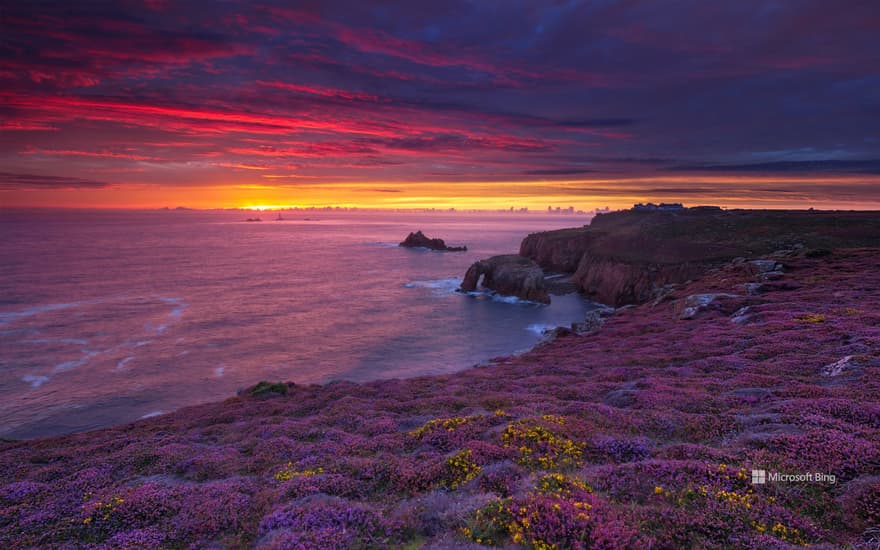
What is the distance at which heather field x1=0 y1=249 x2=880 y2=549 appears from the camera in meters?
6.54

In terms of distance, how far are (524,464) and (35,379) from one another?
153ft

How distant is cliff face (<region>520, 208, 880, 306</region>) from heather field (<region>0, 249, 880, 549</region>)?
4745cm

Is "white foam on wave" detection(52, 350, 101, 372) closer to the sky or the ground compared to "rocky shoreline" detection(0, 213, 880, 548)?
closer to the ground

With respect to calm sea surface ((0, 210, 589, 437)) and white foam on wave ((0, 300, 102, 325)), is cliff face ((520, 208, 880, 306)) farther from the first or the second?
white foam on wave ((0, 300, 102, 325))

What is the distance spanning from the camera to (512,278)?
248 ft

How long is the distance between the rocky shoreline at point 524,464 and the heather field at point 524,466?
0.05 meters

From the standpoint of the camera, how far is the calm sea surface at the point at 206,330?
111ft

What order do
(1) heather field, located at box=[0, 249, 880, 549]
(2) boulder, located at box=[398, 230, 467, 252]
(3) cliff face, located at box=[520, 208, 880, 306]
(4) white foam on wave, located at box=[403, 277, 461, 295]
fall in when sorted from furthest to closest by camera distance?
(2) boulder, located at box=[398, 230, 467, 252] < (4) white foam on wave, located at box=[403, 277, 461, 295] < (3) cliff face, located at box=[520, 208, 880, 306] < (1) heather field, located at box=[0, 249, 880, 549]

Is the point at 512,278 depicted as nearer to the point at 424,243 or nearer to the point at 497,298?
the point at 497,298

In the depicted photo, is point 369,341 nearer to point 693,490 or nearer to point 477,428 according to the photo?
point 477,428

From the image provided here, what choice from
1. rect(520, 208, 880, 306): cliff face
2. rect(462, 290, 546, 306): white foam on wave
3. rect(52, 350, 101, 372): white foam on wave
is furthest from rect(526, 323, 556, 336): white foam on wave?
rect(52, 350, 101, 372): white foam on wave

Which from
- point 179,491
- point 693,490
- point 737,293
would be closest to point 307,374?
point 179,491

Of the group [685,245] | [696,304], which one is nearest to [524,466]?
[696,304]

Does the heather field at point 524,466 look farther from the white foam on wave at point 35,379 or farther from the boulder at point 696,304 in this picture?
the white foam on wave at point 35,379
